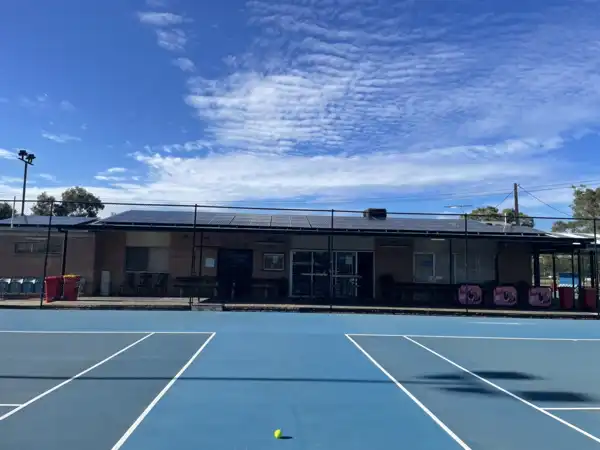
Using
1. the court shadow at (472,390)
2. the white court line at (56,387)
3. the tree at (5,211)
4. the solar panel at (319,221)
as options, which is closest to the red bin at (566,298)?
the solar panel at (319,221)

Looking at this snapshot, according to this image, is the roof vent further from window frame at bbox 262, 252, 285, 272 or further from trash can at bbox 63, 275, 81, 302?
trash can at bbox 63, 275, 81, 302

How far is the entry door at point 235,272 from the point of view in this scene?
78.5ft

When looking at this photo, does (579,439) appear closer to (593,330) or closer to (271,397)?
(271,397)

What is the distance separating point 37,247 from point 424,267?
1798cm

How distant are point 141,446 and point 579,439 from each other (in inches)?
185

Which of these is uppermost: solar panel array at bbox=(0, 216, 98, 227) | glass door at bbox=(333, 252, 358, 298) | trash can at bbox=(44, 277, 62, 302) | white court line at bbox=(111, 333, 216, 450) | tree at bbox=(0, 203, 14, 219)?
tree at bbox=(0, 203, 14, 219)

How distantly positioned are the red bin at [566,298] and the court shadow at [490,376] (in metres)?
15.3

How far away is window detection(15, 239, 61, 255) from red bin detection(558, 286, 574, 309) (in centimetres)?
2255

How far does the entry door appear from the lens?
23.9 metres

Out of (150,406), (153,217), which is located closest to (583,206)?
(153,217)

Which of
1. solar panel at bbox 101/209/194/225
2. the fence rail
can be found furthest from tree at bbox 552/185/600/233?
solar panel at bbox 101/209/194/225

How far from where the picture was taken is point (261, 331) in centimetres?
1390

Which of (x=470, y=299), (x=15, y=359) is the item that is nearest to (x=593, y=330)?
(x=470, y=299)

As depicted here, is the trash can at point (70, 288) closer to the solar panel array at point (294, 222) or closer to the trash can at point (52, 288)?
the trash can at point (52, 288)
